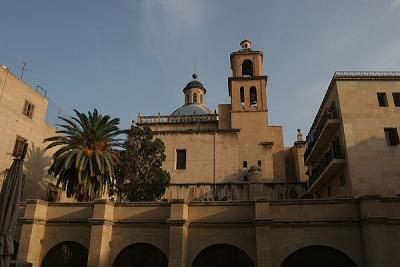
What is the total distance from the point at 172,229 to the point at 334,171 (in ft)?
44.8

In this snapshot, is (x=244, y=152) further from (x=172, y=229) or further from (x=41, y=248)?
(x=41, y=248)

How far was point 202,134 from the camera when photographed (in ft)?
121

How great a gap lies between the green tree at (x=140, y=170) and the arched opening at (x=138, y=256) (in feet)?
21.1

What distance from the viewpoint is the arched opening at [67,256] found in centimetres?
1928

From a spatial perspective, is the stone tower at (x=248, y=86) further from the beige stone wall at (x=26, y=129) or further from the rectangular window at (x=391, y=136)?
the beige stone wall at (x=26, y=129)

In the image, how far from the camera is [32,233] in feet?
62.0

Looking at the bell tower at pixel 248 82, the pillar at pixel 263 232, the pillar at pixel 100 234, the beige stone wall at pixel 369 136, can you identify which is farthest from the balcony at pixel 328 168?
the pillar at pixel 100 234

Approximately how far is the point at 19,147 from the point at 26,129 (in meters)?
1.65

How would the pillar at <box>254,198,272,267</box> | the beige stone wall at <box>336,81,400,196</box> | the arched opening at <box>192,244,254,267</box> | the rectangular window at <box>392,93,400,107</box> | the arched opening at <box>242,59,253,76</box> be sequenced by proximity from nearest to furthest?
the pillar at <box>254,198,272,267</box> < the arched opening at <box>192,244,254,267</box> < the beige stone wall at <box>336,81,400,196</box> < the rectangular window at <box>392,93,400,107</box> < the arched opening at <box>242,59,253,76</box>

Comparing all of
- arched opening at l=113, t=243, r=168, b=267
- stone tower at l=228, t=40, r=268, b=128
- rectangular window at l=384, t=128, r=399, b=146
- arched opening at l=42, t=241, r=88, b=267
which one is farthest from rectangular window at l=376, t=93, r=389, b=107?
arched opening at l=42, t=241, r=88, b=267

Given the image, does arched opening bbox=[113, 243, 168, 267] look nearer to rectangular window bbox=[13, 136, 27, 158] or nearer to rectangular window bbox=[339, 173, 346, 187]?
rectangular window bbox=[13, 136, 27, 158]

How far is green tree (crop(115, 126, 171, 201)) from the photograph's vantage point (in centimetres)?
2547

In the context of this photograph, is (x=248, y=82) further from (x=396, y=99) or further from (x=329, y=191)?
Result: (x=396, y=99)

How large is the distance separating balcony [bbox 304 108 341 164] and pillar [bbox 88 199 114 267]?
1634cm
